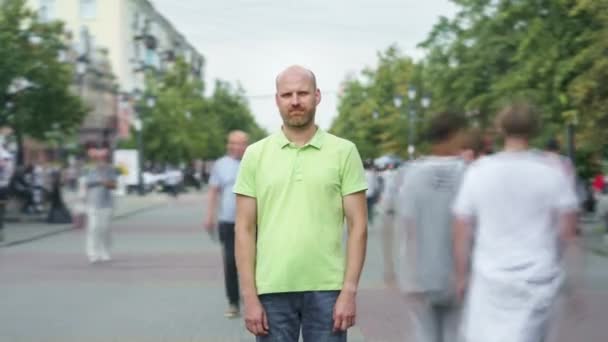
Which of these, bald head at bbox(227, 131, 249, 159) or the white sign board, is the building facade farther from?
bald head at bbox(227, 131, 249, 159)

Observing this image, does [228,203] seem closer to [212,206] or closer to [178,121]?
[212,206]

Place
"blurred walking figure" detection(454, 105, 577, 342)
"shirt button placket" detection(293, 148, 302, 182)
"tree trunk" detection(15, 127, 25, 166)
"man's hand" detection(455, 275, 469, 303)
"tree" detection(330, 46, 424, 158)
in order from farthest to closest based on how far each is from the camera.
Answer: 1. "tree" detection(330, 46, 424, 158)
2. "tree trunk" detection(15, 127, 25, 166)
3. "man's hand" detection(455, 275, 469, 303)
4. "blurred walking figure" detection(454, 105, 577, 342)
5. "shirt button placket" detection(293, 148, 302, 182)

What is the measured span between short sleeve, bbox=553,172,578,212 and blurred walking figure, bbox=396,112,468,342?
85 cm

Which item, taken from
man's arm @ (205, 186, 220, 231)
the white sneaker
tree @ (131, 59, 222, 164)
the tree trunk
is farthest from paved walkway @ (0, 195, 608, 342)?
tree @ (131, 59, 222, 164)

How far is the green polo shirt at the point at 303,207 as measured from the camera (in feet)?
13.1

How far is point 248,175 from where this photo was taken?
13.4ft

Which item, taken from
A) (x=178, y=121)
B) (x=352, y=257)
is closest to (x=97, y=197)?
(x=352, y=257)

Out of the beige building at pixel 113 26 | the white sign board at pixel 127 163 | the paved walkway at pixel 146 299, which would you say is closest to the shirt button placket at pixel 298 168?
the paved walkway at pixel 146 299

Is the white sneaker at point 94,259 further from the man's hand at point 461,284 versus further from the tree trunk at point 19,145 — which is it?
the tree trunk at point 19,145

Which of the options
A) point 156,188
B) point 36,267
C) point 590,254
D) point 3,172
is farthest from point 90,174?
point 156,188

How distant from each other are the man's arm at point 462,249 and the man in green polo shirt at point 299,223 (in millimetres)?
688

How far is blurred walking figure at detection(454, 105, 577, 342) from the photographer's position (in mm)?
4379

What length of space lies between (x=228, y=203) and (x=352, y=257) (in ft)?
17.8

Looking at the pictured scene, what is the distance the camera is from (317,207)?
3992 mm
